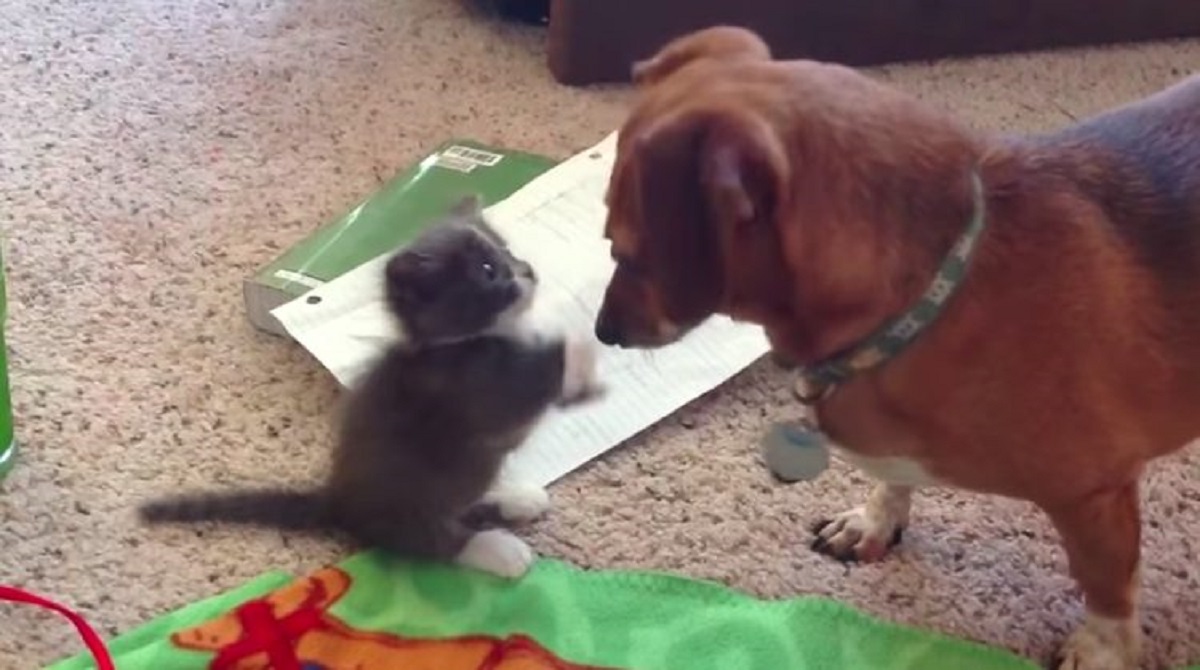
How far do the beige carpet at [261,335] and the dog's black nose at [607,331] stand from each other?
299mm

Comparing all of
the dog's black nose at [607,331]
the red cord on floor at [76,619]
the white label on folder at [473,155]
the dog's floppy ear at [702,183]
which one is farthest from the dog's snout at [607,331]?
the white label on folder at [473,155]

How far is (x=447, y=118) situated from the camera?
2.18m

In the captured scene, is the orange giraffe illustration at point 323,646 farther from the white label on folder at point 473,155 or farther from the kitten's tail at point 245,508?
the white label on folder at point 473,155

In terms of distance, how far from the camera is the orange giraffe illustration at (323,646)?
1.43 m

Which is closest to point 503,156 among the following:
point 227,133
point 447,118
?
point 447,118

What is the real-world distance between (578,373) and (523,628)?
0.24 m

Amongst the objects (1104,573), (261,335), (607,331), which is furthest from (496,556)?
(1104,573)

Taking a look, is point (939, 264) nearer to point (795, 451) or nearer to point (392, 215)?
point (795, 451)

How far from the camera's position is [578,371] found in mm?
1571

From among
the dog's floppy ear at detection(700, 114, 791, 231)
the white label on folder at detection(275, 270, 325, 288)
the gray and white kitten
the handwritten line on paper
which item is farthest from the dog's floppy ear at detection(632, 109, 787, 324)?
the white label on folder at detection(275, 270, 325, 288)

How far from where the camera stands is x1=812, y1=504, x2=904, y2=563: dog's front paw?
5.19ft

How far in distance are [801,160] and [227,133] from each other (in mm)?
1135

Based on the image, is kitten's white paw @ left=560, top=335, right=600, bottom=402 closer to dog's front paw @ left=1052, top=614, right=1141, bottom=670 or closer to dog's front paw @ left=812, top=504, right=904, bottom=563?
dog's front paw @ left=812, top=504, right=904, bottom=563

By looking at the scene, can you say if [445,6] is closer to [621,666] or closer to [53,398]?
[53,398]
